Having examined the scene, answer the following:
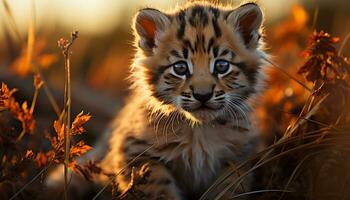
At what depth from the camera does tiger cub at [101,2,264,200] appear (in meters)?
3.71

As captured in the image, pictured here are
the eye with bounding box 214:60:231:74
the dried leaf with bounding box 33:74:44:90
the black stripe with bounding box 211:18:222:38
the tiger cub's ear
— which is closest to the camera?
the dried leaf with bounding box 33:74:44:90

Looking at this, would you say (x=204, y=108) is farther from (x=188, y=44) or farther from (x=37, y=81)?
(x=37, y=81)

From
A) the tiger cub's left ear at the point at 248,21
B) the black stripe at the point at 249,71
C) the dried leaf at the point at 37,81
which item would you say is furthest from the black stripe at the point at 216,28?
the dried leaf at the point at 37,81

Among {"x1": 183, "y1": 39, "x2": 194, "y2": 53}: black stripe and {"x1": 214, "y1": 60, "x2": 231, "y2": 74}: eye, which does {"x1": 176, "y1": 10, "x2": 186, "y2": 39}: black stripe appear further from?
{"x1": 214, "y1": 60, "x2": 231, "y2": 74}: eye

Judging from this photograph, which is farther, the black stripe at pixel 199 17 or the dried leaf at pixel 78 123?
the black stripe at pixel 199 17

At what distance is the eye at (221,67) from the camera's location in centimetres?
374

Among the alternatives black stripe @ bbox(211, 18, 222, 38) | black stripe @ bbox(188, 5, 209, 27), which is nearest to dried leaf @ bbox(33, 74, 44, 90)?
black stripe @ bbox(188, 5, 209, 27)

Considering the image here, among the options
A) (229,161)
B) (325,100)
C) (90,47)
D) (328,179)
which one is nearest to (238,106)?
(229,161)

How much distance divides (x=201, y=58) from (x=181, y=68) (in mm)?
147

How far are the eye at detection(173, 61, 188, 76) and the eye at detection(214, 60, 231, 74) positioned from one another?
18cm

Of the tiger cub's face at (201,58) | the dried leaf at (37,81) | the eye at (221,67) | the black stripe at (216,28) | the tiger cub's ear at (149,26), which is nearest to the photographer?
the dried leaf at (37,81)

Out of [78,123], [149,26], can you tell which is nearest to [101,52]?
[149,26]

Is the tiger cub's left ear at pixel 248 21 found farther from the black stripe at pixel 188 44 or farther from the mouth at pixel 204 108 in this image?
the mouth at pixel 204 108

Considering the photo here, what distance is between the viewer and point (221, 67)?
3764 mm
